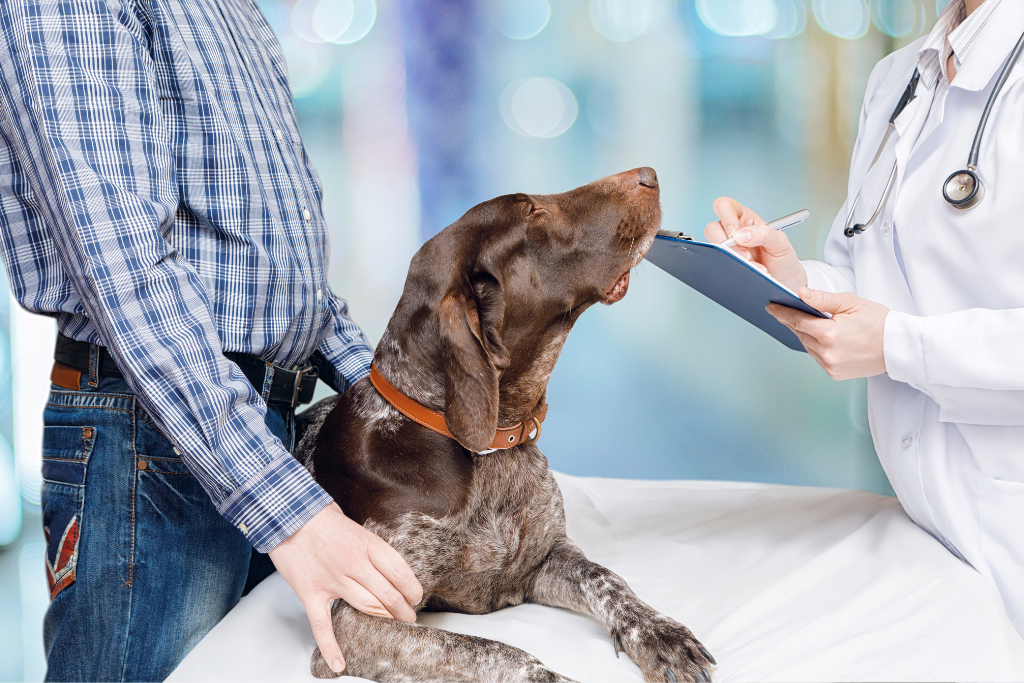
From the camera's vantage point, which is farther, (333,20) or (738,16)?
(333,20)

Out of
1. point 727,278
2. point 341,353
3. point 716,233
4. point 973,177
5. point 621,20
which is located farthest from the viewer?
point 621,20

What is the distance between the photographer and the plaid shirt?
1.42 m

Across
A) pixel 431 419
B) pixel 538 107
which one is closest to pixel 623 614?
pixel 431 419

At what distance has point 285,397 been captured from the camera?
1.92m

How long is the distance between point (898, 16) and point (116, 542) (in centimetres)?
361

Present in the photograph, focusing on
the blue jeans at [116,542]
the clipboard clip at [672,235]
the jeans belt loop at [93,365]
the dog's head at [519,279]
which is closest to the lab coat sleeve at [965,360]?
the clipboard clip at [672,235]

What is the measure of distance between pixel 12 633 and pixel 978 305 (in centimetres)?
361

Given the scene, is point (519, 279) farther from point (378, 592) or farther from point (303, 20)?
point (303, 20)

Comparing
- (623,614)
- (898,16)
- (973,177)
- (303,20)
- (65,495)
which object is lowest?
(623,614)

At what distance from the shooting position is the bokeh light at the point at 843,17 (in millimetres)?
3281

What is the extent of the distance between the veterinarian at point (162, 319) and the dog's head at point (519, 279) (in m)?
0.36

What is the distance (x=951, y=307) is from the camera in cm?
157

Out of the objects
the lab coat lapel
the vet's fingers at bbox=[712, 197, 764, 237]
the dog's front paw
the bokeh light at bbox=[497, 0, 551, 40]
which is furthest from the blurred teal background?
the dog's front paw

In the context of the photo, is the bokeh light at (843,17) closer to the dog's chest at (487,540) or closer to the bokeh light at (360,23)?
the bokeh light at (360,23)
